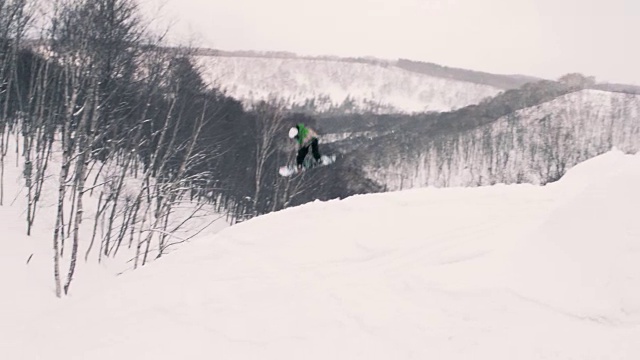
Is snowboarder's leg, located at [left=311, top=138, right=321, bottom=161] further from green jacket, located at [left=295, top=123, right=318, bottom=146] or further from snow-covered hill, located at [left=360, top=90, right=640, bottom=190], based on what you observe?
snow-covered hill, located at [left=360, top=90, right=640, bottom=190]

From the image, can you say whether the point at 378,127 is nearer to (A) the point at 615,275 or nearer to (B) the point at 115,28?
(B) the point at 115,28

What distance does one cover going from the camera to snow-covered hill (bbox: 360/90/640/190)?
106625 millimetres

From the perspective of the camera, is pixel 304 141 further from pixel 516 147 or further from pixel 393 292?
pixel 516 147

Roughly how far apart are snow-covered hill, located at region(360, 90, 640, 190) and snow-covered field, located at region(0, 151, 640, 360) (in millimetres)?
86787

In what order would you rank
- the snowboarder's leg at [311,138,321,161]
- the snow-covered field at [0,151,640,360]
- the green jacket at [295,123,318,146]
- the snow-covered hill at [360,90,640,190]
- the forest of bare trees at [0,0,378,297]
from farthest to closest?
the snow-covered hill at [360,90,640,190]
the forest of bare trees at [0,0,378,297]
the snowboarder's leg at [311,138,321,161]
the green jacket at [295,123,318,146]
the snow-covered field at [0,151,640,360]

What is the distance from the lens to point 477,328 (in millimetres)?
5922

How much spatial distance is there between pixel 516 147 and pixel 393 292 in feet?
405

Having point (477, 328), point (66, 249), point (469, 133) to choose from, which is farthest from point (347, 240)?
point (469, 133)

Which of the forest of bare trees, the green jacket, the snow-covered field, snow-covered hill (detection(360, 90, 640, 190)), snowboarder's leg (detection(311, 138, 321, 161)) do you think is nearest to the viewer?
the snow-covered field

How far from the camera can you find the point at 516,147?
121312 millimetres

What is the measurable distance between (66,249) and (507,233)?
2307 cm

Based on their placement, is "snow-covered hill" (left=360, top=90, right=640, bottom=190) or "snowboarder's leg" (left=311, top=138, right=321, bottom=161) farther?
"snow-covered hill" (left=360, top=90, right=640, bottom=190)

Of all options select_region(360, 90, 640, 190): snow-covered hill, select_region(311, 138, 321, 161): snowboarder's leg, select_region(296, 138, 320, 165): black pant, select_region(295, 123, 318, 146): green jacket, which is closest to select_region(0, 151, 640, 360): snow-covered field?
select_region(295, 123, 318, 146): green jacket

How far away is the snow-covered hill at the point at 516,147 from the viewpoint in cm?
10662
